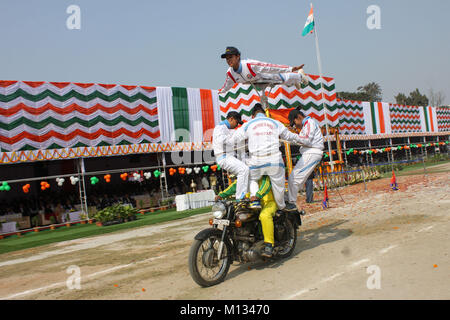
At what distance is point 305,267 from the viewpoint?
16.4 ft

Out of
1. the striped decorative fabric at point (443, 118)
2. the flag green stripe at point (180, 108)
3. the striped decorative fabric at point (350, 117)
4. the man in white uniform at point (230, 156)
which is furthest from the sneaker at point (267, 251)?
the striped decorative fabric at point (443, 118)

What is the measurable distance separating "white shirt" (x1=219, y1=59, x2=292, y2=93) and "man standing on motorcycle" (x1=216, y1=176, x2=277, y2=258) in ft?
6.15

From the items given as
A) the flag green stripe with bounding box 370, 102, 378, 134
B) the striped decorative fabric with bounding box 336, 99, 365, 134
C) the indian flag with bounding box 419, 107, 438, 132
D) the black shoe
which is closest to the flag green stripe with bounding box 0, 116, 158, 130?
the black shoe

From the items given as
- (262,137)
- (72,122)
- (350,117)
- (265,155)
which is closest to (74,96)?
(72,122)

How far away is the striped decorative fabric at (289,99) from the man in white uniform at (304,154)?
16.9 metres

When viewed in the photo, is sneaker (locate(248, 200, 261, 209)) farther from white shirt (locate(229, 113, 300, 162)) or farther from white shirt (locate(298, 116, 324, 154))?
white shirt (locate(298, 116, 324, 154))

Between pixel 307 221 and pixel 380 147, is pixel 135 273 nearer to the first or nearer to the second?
pixel 307 221

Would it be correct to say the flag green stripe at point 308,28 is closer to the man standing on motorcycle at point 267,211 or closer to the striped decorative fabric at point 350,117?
the striped decorative fabric at point 350,117

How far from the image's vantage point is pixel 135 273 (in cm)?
585

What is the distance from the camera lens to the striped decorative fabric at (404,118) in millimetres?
39066

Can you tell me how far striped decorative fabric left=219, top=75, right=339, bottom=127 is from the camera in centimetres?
2530

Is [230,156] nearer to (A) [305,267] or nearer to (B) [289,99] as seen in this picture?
(A) [305,267]

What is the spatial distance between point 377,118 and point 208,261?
117ft
